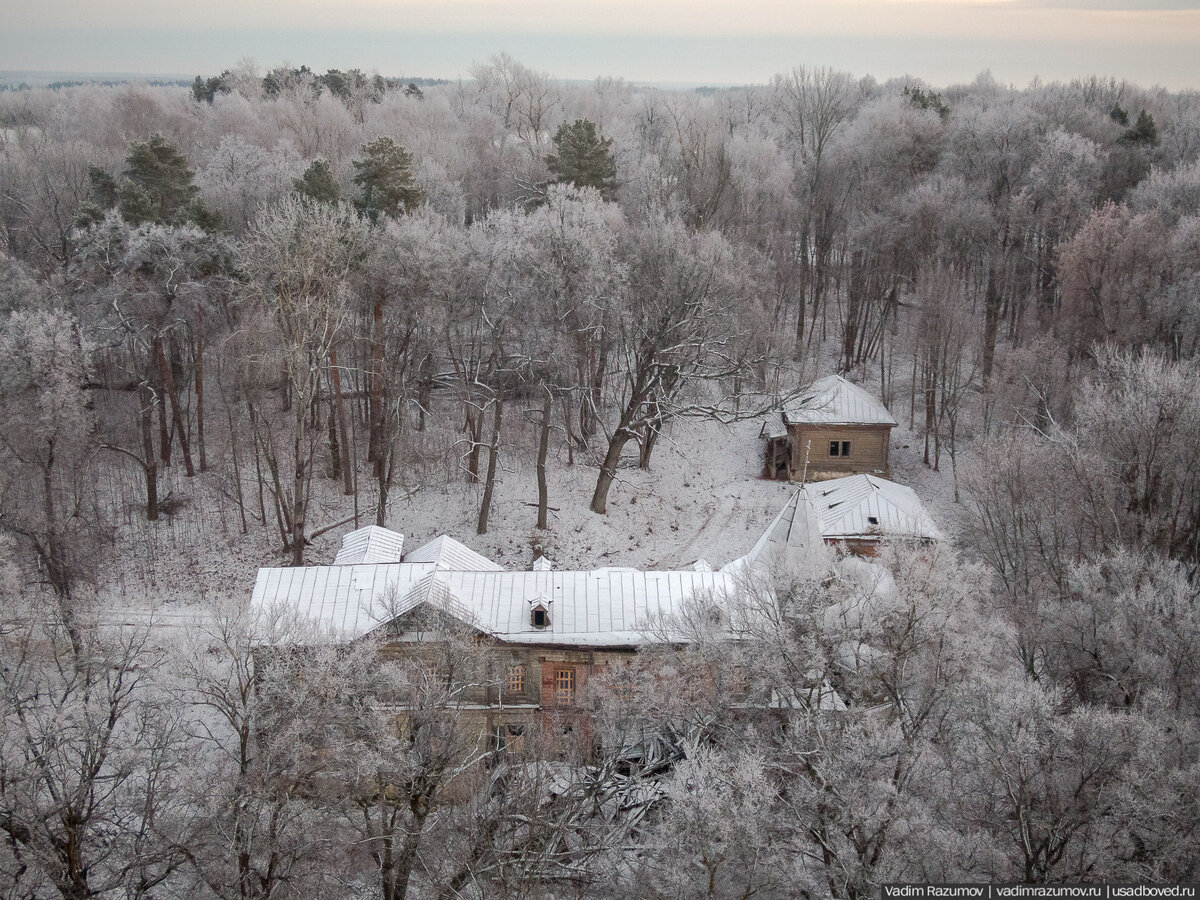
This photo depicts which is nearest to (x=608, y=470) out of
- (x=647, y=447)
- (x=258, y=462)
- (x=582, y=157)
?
(x=647, y=447)

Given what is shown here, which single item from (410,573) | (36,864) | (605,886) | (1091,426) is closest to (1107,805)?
(605,886)

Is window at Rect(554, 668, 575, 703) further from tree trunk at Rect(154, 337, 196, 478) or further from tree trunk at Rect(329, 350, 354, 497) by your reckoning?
tree trunk at Rect(154, 337, 196, 478)

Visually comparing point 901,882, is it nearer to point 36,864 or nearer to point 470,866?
point 470,866

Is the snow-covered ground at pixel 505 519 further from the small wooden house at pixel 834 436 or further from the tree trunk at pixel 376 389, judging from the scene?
the small wooden house at pixel 834 436


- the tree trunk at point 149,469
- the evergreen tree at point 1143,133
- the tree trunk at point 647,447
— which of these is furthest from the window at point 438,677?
the evergreen tree at point 1143,133

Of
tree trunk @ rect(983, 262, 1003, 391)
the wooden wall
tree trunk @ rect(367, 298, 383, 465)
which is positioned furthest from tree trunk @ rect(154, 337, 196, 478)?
tree trunk @ rect(983, 262, 1003, 391)

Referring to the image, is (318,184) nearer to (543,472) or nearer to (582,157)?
(582,157)
